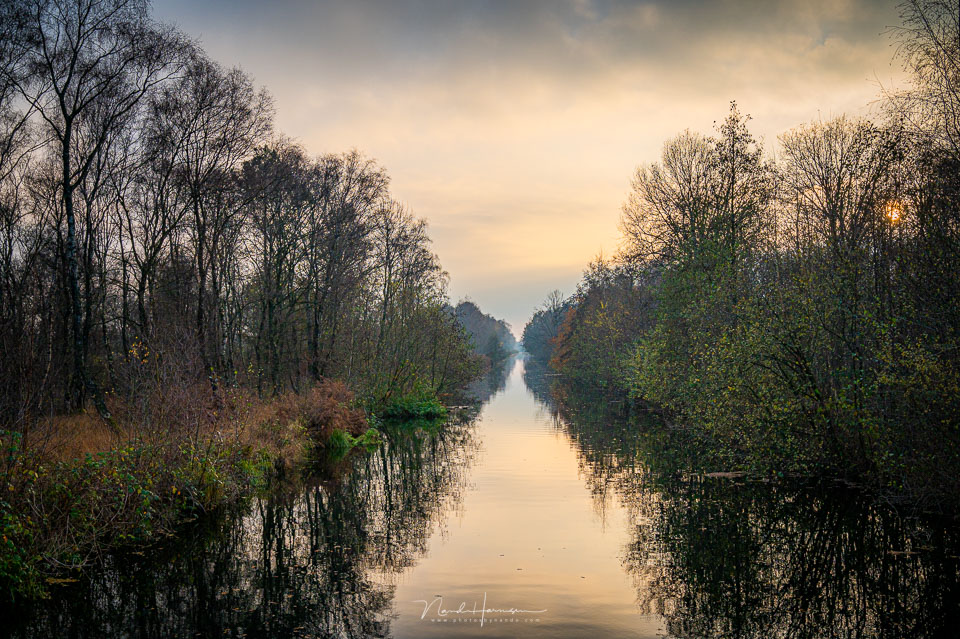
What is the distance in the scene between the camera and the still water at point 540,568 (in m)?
7.77

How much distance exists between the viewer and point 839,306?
13.5 m

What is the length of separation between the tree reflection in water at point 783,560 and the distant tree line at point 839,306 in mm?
928

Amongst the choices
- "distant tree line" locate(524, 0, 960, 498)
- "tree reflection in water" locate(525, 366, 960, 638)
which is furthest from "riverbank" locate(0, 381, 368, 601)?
"distant tree line" locate(524, 0, 960, 498)

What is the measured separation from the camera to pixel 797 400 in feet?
47.5

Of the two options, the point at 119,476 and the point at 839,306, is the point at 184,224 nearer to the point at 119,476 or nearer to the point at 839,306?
the point at 119,476

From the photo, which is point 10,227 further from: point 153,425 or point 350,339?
point 153,425

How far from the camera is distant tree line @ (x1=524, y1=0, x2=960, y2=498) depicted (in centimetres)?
1073

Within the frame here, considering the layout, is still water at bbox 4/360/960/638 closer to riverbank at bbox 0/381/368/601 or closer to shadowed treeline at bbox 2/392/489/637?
shadowed treeline at bbox 2/392/489/637

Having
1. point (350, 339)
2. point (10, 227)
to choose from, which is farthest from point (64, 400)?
point (350, 339)

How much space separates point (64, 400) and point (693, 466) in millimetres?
20892

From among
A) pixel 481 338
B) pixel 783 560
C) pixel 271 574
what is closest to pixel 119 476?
pixel 271 574

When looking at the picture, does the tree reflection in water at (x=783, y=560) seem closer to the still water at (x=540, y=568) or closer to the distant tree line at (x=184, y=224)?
the still water at (x=540, y=568)

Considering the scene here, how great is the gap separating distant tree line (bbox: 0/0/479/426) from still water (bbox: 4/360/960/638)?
Answer: 605 centimetres

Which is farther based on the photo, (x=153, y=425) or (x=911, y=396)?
(x=153, y=425)
